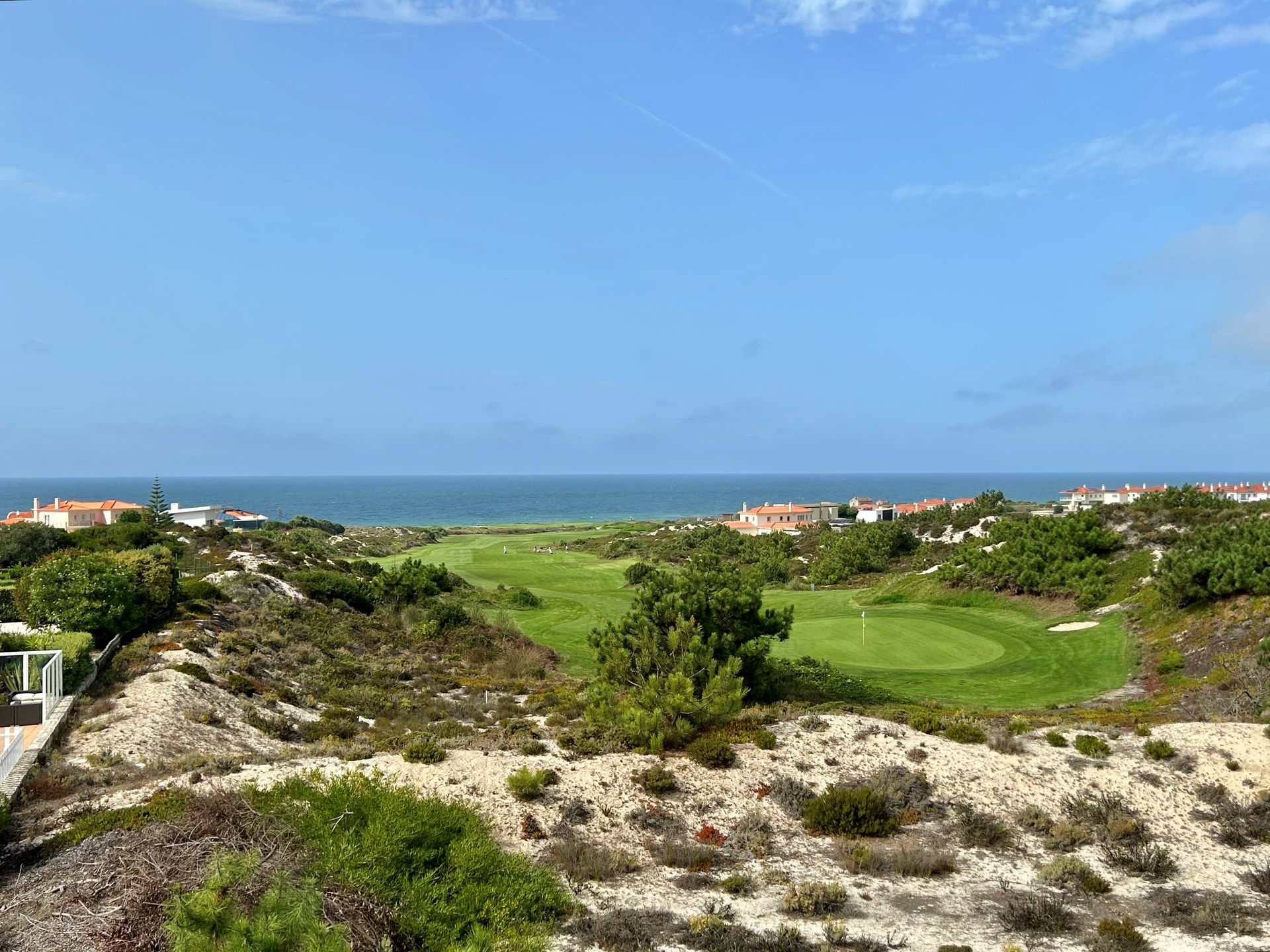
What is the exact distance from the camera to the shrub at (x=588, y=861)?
442 inches

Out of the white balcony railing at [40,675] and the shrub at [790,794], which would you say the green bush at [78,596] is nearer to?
the white balcony railing at [40,675]

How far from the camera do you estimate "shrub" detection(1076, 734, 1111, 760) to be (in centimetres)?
1549

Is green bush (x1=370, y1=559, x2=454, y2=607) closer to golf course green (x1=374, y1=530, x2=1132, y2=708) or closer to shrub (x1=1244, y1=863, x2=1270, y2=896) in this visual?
golf course green (x1=374, y1=530, x2=1132, y2=708)

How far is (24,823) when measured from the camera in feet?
36.6

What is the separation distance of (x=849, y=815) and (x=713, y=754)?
9.34ft

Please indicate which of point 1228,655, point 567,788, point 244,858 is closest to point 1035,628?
point 1228,655

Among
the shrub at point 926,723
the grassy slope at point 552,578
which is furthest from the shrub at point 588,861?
the grassy slope at point 552,578

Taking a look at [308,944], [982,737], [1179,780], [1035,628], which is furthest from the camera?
[1035,628]

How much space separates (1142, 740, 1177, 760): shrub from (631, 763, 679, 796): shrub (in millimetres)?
9649

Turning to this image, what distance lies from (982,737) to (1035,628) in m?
22.0

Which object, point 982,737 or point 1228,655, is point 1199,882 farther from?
point 1228,655

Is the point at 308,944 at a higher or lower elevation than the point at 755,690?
higher

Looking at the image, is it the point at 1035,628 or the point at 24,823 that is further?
the point at 1035,628

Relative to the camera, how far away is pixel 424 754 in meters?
14.1
